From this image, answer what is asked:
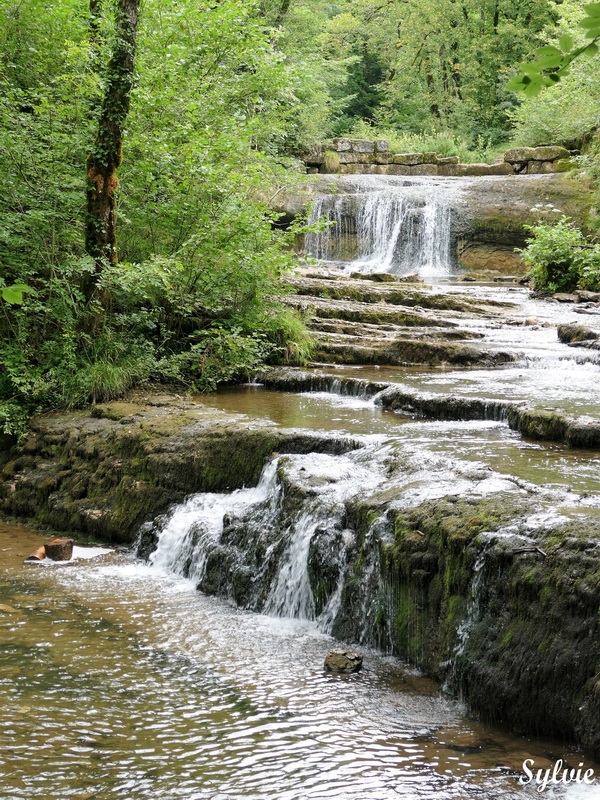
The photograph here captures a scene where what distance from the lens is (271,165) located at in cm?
1153

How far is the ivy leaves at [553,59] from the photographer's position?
1596mm

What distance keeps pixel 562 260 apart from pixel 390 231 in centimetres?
625

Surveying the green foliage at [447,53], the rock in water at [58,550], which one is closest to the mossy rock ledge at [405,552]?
the rock in water at [58,550]

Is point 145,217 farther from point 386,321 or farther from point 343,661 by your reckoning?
point 343,661

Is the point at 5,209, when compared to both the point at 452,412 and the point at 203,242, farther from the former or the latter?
the point at 452,412

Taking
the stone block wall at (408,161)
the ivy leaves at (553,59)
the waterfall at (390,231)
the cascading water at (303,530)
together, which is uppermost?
the stone block wall at (408,161)

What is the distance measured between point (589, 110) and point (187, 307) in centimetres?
1519

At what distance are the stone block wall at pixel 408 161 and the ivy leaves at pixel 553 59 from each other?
23.3 metres

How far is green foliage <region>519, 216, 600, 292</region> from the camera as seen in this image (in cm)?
1526

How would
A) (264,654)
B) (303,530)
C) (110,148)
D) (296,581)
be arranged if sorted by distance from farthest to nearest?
(110,148)
(303,530)
(296,581)
(264,654)

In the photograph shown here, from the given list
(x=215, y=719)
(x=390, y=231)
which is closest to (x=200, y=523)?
(x=215, y=719)

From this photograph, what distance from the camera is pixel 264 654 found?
16.3 ft

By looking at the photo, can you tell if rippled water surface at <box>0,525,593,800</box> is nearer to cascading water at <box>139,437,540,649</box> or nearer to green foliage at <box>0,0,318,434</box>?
cascading water at <box>139,437,540,649</box>

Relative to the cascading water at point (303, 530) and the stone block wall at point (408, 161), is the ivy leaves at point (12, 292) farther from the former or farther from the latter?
the stone block wall at point (408, 161)
